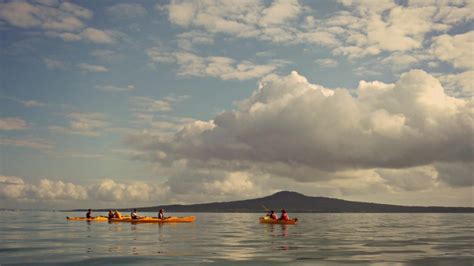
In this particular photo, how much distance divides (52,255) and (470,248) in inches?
1282

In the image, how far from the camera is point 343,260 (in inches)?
1214

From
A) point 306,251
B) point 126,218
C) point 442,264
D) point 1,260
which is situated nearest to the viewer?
point 442,264

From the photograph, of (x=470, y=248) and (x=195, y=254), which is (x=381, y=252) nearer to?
(x=470, y=248)

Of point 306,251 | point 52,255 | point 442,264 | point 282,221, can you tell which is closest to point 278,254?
point 306,251

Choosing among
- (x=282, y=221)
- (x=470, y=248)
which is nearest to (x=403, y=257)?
(x=470, y=248)

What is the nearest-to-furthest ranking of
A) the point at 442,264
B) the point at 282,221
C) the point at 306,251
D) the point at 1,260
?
the point at 442,264
the point at 1,260
the point at 306,251
the point at 282,221

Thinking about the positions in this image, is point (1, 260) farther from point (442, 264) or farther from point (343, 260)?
point (442, 264)

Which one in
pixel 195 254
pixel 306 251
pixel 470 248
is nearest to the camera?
pixel 195 254

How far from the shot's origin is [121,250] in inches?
1462

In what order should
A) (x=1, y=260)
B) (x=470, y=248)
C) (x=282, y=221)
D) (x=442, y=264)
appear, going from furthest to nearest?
(x=282, y=221) < (x=470, y=248) < (x=1, y=260) < (x=442, y=264)

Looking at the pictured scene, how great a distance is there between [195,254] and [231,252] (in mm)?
3047

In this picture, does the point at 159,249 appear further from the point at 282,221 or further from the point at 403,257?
the point at 282,221

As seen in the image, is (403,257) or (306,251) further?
(306,251)

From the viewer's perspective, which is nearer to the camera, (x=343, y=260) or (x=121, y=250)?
(x=343, y=260)
